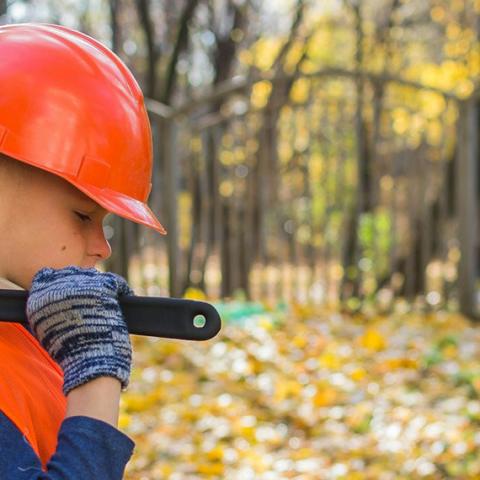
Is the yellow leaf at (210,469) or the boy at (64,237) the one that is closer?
the boy at (64,237)

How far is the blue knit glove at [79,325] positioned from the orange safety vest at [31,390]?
0.22 ft

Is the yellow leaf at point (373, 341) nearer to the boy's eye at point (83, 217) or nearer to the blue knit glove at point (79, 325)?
the boy's eye at point (83, 217)

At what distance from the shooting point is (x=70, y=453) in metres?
1.16

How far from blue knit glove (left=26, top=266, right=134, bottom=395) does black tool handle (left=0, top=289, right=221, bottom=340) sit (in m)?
0.02

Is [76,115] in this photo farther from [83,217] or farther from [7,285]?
[7,285]

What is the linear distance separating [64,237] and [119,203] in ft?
0.38

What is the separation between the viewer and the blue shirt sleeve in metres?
1.15

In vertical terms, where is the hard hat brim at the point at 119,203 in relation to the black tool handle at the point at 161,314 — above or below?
above

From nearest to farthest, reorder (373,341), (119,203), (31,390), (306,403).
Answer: (31,390) < (119,203) < (306,403) < (373,341)

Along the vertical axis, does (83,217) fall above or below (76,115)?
below

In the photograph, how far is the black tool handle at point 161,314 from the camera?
46.9 inches

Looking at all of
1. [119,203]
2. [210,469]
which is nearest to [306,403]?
[210,469]

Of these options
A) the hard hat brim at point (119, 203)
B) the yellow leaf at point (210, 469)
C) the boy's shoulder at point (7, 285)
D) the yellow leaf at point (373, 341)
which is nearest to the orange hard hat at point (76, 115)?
the hard hat brim at point (119, 203)

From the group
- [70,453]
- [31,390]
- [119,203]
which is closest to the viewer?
[70,453]
